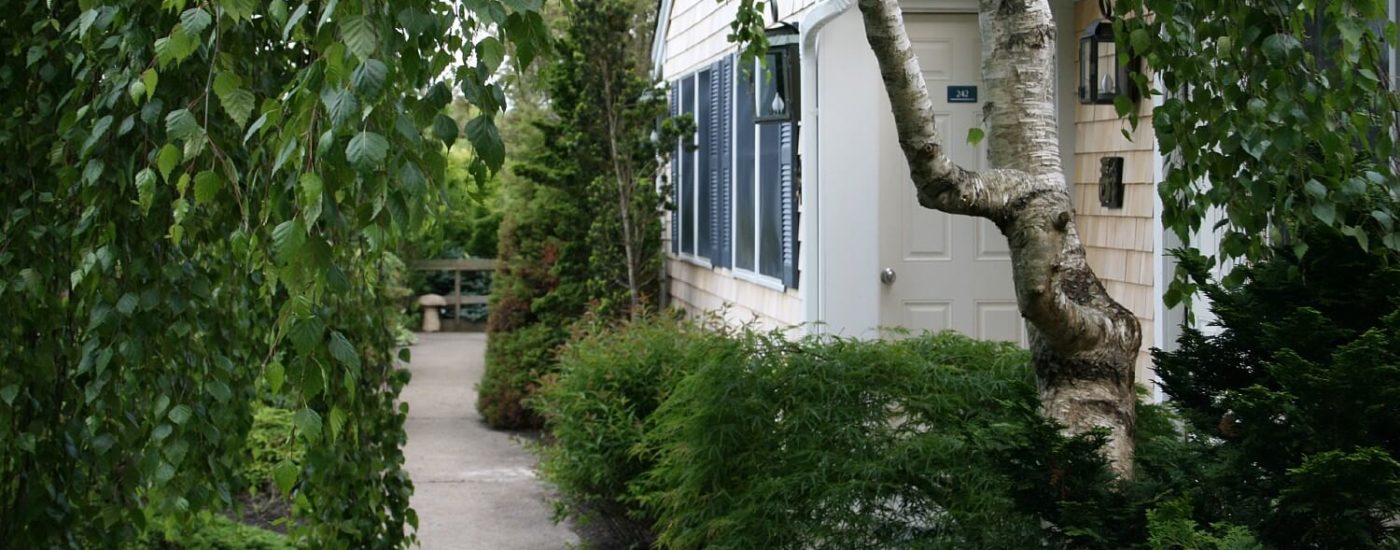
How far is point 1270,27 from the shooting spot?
3561 mm

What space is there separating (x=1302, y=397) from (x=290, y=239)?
76.2 inches

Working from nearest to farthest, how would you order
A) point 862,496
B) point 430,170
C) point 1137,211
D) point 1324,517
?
point 430,170
point 1324,517
point 862,496
point 1137,211

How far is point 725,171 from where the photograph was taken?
9.96 m

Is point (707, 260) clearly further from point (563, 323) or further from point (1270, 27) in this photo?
point (1270, 27)

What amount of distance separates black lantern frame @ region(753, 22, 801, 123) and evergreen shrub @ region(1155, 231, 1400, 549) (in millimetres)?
4591

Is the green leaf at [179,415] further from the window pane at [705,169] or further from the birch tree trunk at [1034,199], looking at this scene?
the window pane at [705,169]

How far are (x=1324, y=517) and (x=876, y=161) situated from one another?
15.4ft

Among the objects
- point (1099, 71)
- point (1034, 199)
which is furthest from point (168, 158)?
point (1099, 71)

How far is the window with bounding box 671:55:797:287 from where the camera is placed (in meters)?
8.28

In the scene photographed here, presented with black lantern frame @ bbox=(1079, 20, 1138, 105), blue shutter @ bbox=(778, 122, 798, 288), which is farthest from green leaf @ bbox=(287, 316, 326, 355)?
blue shutter @ bbox=(778, 122, 798, 288)

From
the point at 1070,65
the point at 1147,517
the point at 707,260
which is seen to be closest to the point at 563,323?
the point at 707,260

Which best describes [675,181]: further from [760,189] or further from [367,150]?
[367,150]

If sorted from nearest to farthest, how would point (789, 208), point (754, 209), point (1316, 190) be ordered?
point (1316, 190), point (789, 208), point (754, 209)

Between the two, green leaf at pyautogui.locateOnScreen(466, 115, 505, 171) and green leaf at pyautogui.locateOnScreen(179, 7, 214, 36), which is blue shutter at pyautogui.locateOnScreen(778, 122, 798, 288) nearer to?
green leaf at pyautogui.locateOnScreen(179, 7, 214, 36)
